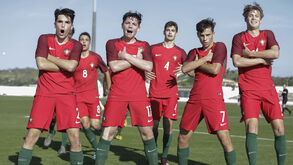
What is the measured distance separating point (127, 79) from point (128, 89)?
6.0 inches

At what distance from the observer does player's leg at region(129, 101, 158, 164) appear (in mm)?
6109

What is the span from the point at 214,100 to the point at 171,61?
249 cm

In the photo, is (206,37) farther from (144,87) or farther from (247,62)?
(144,87)

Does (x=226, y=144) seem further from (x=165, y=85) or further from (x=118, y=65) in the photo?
(x=165, y=85)

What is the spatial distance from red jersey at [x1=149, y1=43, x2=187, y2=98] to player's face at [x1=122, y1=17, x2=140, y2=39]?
2152mm

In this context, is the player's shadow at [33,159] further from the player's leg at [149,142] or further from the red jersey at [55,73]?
the player's leg at [149,142]

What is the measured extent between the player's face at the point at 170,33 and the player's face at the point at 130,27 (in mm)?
2263

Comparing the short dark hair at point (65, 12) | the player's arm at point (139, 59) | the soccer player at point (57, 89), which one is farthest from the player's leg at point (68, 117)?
the short dark hair at point (65, 12)

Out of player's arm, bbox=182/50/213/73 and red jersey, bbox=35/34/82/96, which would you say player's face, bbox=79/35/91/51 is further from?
player's arm, bbox=182/50/213/73

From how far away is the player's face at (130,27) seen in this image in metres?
6.16

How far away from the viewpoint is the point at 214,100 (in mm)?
6027

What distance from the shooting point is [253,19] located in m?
6.47

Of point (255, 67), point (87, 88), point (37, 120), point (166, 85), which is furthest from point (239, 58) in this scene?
point (87, 88)

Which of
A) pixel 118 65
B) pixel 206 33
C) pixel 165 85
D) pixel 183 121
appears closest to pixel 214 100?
pixel 183 121
